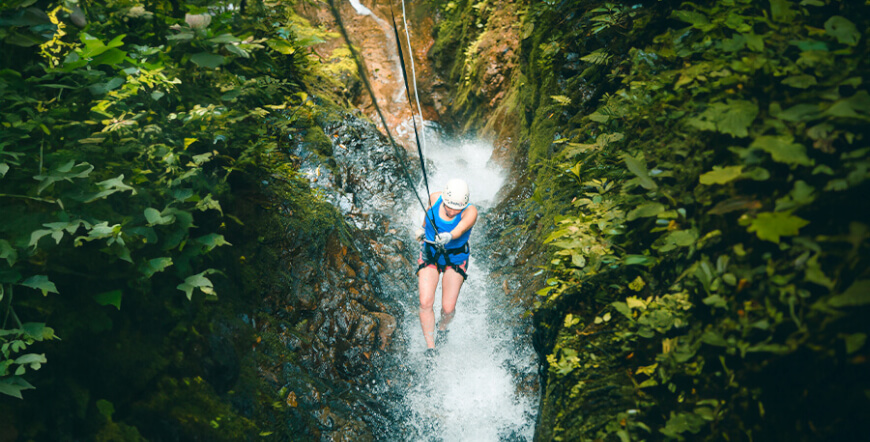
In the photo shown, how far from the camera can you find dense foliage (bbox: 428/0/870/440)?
1.72 m

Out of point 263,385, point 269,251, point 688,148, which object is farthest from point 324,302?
point 688,148

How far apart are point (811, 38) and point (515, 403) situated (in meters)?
4.00

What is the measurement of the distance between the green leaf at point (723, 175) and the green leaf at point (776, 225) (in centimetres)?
32

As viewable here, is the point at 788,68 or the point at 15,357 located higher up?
the point at 788,68

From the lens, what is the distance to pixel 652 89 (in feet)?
11.4

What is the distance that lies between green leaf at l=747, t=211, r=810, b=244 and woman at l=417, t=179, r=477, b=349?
3.30 m

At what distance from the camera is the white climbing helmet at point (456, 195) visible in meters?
4.94

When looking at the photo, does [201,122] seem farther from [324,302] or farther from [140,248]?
[324,302]

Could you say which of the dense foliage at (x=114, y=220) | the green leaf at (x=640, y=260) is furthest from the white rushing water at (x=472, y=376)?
the green leaf at (x=640, y=260)

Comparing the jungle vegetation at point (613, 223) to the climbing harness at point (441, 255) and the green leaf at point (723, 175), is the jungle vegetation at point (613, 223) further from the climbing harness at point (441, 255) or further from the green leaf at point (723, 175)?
the climbing harness at point (441, 255)

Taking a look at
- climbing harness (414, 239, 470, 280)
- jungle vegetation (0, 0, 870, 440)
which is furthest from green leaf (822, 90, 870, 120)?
climbing harness (414, 239, 470, 280)

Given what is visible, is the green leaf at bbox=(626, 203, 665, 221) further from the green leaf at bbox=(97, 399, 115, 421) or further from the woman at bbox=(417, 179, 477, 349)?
the green leaf at bbox=(97, 399, 115, 421)

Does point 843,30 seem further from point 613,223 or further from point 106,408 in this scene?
point 106,408

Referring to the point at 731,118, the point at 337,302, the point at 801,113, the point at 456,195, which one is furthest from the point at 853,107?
the point at 337,302
